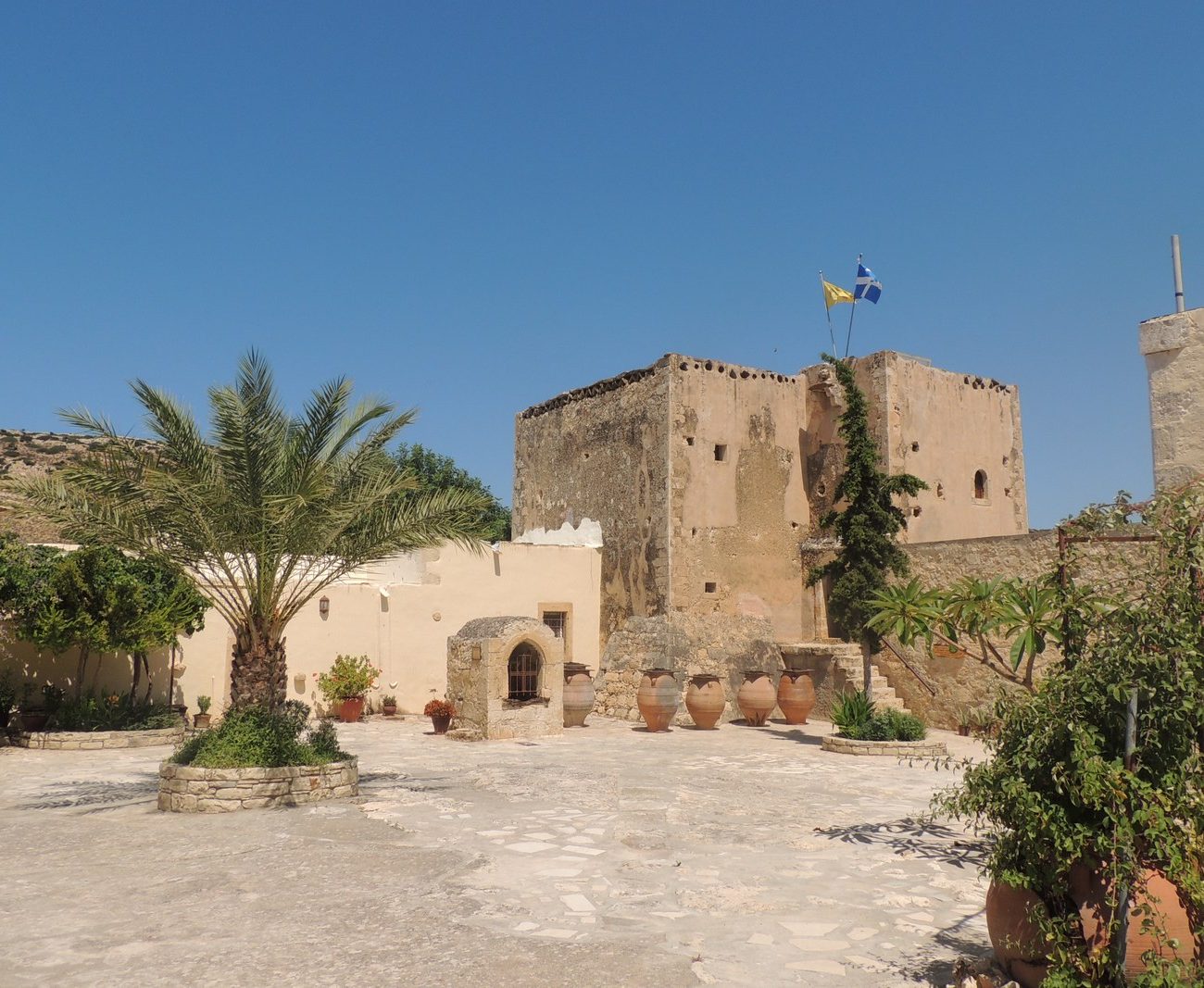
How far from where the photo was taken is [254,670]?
1023cm

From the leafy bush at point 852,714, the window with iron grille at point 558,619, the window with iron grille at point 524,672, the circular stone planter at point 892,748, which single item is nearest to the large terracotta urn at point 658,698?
the window with iron grille at point 524,672

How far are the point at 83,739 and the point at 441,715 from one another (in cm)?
511

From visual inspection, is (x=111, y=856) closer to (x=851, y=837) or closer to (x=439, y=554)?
(x=851, y=837)

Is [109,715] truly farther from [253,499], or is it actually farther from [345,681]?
[253,499]

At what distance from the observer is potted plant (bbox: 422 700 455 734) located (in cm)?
1577

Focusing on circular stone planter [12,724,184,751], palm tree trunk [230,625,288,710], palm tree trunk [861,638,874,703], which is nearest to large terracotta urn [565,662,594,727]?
palm tree trunk [861,638,874,703]

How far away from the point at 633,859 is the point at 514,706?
829cm

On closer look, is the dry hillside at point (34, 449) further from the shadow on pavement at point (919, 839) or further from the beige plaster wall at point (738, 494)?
the shadow on pavement at point (919, 839)

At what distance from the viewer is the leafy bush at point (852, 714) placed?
14273mm

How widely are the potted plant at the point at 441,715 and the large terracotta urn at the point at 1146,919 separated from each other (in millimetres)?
12491

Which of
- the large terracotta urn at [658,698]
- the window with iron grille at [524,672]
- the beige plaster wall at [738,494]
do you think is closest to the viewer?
the large terracotta urn at [658,698]

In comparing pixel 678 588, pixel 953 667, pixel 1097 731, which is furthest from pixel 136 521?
pixel 953 667

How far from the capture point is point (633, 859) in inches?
290

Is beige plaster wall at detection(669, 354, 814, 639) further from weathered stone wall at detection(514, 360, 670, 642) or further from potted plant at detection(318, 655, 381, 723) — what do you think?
potted plant at detection(318, 655, 381, 723)
